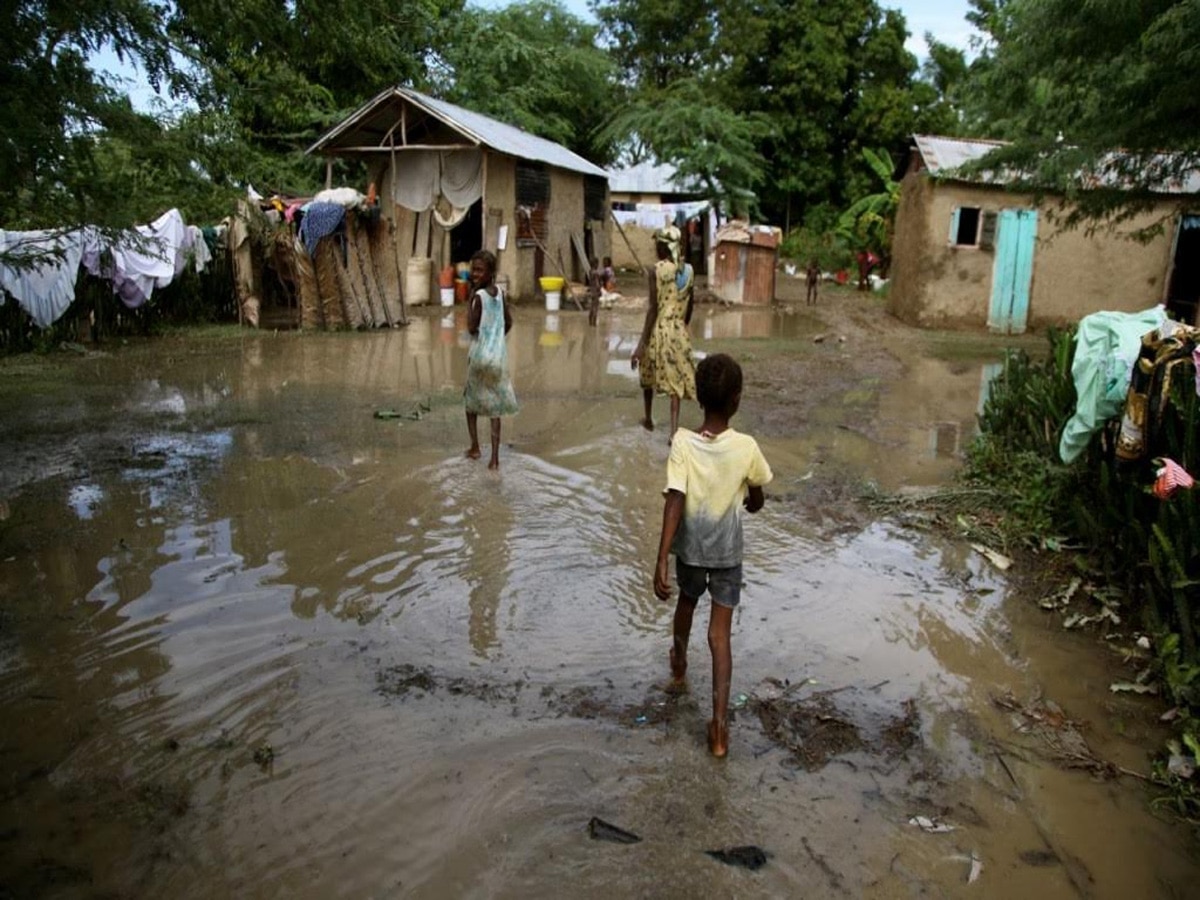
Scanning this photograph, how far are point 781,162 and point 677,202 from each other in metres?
3.81

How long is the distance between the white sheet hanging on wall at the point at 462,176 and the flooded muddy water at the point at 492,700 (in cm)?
1243

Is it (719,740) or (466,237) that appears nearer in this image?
(719,740)

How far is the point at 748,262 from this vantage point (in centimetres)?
2067

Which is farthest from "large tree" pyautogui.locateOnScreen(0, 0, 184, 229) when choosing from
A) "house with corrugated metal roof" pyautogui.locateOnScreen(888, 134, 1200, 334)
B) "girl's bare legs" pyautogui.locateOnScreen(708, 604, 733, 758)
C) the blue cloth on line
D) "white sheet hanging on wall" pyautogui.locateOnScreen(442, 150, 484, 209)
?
"house with corrugated metal roof" pyautogui.locateOnScreen(888, 134, 1200, 334)

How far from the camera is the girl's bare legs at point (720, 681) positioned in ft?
10.9

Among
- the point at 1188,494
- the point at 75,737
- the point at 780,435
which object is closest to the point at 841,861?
the point at 1188,494

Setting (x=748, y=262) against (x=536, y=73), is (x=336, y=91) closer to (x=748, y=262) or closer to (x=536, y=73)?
(x=536, y=73)

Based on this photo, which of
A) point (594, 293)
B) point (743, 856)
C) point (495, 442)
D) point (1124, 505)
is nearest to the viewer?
point (743, 856)

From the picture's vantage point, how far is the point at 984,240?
17156mm

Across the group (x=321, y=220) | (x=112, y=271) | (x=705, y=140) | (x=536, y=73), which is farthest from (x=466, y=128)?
(x=705, y=140)

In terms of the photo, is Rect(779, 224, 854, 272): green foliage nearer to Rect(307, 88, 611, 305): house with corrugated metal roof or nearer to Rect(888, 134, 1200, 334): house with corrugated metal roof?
Rect(888, 134, 1200, 334): house with corrugated metal roof

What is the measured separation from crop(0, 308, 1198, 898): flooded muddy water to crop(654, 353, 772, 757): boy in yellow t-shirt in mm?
423

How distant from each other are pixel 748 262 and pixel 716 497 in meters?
18.1

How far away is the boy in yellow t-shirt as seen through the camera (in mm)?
3396
